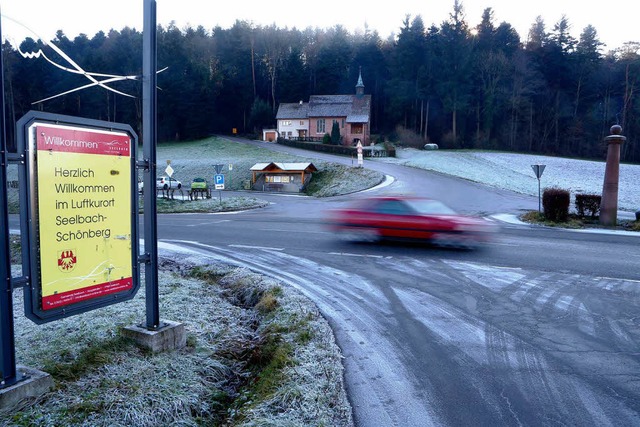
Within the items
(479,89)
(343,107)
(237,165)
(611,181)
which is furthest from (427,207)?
(479,89)

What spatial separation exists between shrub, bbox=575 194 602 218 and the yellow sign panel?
20164 mm

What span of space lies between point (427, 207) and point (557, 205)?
9087 millimetres

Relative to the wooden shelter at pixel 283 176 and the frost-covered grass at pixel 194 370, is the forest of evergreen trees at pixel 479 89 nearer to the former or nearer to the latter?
the wooden shelter at pixel 283 176

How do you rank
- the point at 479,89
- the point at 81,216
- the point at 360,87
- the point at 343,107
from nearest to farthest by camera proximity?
1. the point at 81,216
2. the point at 479,89
3. the point at 343,107
4. the point at 360,87

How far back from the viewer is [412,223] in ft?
43.8

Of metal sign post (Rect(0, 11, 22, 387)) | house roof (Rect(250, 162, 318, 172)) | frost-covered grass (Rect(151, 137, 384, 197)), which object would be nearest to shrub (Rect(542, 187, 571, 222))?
frost-covered grass (Rect(151, 137, 384, 197))

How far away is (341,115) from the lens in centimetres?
7525

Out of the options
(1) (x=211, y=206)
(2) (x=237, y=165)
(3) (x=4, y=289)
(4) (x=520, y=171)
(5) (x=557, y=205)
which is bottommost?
(1) (x=211, y=206)

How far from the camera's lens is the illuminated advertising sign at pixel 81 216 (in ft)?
14.3

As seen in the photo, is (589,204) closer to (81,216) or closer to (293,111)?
(81,216)

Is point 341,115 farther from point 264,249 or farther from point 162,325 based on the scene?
point 162,325

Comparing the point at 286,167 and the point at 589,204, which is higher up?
the point at 286,167

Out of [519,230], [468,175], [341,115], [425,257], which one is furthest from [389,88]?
[425,257]

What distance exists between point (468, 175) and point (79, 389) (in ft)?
128
